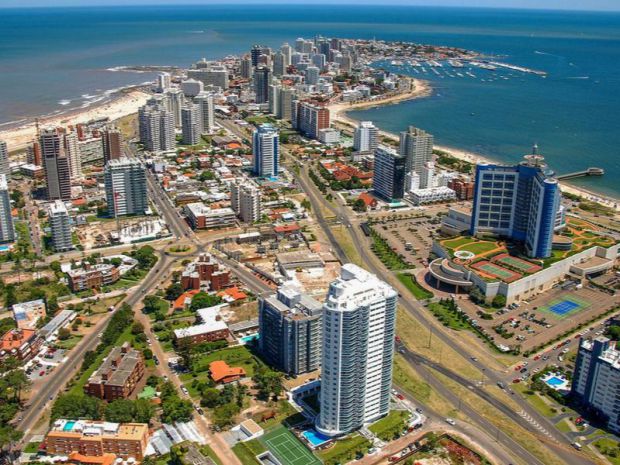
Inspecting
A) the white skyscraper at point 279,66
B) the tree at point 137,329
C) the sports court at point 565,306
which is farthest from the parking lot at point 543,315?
the white skyscraper at point 279,66

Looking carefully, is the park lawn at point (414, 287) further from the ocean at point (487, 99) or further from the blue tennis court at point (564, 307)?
the ocean at point (487, 99)

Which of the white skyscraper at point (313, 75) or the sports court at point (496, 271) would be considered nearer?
the sports court at point (496, 271)

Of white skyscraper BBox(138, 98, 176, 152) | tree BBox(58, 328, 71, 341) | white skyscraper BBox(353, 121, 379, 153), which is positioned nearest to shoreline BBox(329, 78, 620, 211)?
white skyscraper BBox(353, 121, 379, 153)

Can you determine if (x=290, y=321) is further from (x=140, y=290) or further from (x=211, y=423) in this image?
(x=140, y=290)

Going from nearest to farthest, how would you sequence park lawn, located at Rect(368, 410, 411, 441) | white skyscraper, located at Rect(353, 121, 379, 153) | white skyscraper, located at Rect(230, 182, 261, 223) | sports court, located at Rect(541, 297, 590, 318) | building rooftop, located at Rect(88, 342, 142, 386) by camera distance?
park lawn, located at Rect(368, 410, 411, 441)
building rooftop, located at Rect(88, 342, 142, 386)
sports court, located at Rect(541, 297, 590, 318)
white skyscraper, located at Rect(230, 182, 261, 223)
white skyscraper, located at Rect(353, 121, 379, 153)

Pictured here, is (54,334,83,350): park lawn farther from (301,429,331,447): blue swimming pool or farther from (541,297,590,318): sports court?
(541,297,590,318): sports court

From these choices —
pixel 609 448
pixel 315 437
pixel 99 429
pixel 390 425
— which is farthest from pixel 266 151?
pixel 609 448
